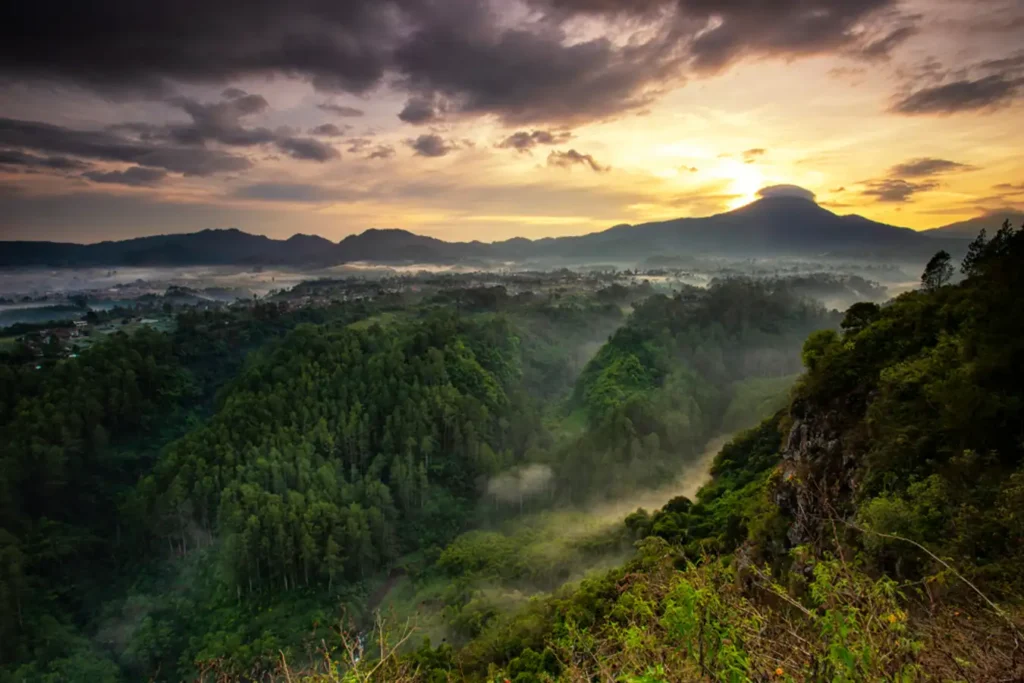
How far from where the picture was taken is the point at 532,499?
4719 cm

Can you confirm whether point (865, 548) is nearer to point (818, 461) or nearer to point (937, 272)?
point (818, 461)

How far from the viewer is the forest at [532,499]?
639cm

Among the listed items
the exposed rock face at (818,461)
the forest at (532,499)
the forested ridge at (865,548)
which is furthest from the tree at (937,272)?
the exposed rock face at (818,461)

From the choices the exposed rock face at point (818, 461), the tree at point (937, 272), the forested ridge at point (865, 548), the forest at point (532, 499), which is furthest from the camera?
the tree at point (937, 272)

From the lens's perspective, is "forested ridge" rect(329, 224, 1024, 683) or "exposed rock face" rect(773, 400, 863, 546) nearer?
"forested ridge" rect(329, 224, 1024, 683)

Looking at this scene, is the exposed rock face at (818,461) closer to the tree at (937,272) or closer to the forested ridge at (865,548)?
the forested ridge at (865,548)

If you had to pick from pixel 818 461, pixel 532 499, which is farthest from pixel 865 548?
pixel 532 499

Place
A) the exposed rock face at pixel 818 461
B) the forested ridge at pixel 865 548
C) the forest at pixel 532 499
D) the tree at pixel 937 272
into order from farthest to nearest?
the tree at pixel 937 272 → the exposed rock face at pixel 818 461 → the forest at pixel 532 499 → the forested ridge at pixel 865 548

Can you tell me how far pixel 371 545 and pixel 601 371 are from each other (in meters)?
36.2

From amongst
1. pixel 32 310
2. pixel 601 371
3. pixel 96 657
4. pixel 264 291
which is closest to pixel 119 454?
pixel 96 657

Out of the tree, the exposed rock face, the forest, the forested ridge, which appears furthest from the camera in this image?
the tree

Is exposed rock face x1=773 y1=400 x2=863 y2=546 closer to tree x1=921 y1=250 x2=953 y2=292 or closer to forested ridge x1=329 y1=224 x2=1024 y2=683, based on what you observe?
forested ridge x1=329 y1=224 x2=1024 y2=683

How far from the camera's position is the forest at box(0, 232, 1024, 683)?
639cm

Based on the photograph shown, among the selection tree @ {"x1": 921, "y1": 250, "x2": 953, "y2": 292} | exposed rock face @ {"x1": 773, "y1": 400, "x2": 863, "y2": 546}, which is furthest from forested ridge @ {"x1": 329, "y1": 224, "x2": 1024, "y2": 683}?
tree @ {"x1": 921, "y1": 250, "x2": 953, "y2": 292}
